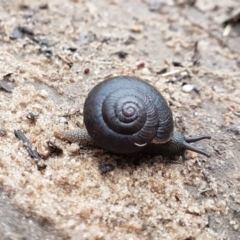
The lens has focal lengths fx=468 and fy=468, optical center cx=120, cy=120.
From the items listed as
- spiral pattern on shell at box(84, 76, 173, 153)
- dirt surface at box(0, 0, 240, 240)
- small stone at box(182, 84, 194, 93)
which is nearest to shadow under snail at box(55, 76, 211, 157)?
spiral pattern on shell at box(84, 76, 173, 153)

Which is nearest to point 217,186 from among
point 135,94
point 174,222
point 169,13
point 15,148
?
point 174,222

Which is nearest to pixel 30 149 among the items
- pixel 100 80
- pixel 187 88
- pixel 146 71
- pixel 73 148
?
pixel 73 148

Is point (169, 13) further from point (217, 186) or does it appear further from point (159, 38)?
point (217, 186)

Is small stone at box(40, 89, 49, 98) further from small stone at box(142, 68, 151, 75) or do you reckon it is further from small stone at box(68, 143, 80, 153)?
small stone at box(142, 68, 151, 75)

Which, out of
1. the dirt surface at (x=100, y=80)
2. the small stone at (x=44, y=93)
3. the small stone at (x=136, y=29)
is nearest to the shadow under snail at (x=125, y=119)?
the dirt surface at (x=100, y=80)

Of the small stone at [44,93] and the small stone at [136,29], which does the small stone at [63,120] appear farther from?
the small stone at [136,29]

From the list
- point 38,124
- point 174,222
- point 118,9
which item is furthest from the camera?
point 118,9

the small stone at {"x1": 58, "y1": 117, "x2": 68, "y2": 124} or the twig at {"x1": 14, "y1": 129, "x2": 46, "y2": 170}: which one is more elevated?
the small stone at {"x1": 58, "y1": 117, "x2": 68, "y2": 124}
